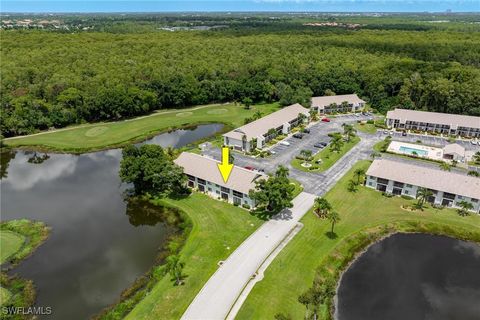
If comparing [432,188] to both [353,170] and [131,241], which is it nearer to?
[353,170]

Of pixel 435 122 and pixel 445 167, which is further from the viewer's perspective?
pixel 435 122

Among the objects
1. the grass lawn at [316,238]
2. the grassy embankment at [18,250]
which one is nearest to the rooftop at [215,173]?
the grass lawn at [316,238]

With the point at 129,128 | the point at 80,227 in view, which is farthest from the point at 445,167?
the point at 129,128

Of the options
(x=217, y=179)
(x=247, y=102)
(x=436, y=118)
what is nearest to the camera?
(x=217, y=179)

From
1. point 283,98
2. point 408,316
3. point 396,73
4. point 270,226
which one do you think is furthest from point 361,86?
point 408,316

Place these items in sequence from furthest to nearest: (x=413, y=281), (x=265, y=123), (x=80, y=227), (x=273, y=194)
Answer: (x=265, y=123)
(x=80, y=227)
(x=273, y=194)
(x=413, y=281)

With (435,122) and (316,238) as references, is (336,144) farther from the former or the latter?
(435,122)

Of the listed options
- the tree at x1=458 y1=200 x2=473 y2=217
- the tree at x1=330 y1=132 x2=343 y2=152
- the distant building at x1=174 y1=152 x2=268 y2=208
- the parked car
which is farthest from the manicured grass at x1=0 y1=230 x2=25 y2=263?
the tree at x1=458 y1=200 x2=473 y2=217

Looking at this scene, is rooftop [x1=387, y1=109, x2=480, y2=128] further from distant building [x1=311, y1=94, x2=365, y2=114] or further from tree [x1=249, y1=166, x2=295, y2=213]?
tree [x1=249, y1=166, x2=295, y2=213]

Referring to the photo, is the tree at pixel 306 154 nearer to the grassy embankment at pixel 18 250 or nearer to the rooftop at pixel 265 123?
the rooftop at pixel 265 123
